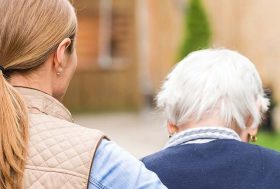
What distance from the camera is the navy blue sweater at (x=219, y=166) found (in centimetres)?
326

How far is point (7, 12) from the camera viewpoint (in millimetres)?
2576

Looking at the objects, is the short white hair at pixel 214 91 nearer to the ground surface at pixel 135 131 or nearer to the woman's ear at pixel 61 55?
the woman's ear at pixel 61 55

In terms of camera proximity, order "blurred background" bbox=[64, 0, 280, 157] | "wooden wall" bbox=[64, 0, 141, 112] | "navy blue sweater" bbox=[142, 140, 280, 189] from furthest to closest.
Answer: "wooden wall" bbox=[64, 0, 141, 112] < "blurred background" bbox=[64, 0, 280, 157] < "navy blue sweater" bbox=[142, 140, 280, 189]

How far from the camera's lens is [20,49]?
101 inches

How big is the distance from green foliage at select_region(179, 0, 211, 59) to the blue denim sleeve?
13.3 meters

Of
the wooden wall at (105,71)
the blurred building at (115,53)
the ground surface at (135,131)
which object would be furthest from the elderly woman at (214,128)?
the wooden wall at (105,71)

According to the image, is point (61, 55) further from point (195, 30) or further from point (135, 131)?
point (135, 131)

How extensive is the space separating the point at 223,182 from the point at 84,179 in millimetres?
921

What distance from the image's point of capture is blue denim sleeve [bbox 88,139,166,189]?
2.43 m

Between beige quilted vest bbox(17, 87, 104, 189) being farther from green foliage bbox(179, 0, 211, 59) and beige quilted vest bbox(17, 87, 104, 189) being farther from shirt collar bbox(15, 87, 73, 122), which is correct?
green foliage bbox(179, 0, 211, 59)

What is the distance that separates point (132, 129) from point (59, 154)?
1650 cm

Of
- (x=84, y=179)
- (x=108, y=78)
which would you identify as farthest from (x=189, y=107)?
(x=108, y=78)

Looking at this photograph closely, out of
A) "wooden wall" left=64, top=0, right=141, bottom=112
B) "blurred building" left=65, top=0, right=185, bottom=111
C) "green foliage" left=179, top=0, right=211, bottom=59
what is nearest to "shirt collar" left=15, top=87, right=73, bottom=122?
"green foliage" left=179, top=0, right=211, bottom=59

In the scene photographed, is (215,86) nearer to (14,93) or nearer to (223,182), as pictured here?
(223,182)
